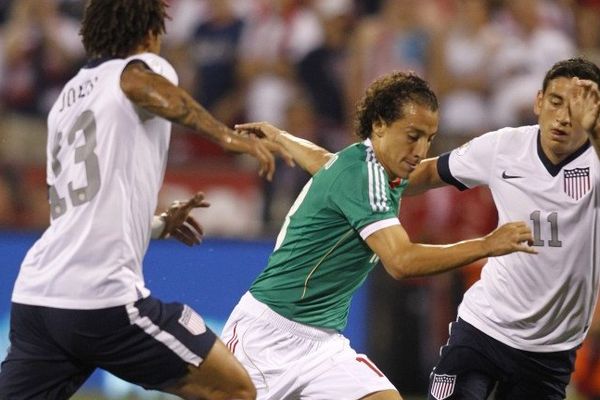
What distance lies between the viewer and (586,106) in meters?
5.51

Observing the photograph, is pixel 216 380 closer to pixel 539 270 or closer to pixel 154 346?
pixel 154 346

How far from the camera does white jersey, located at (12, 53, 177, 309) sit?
4.95 metres

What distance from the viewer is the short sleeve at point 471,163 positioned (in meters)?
6.38

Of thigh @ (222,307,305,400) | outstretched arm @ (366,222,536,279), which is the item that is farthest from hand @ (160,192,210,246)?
outstretched arm @ (366,222,536,279)

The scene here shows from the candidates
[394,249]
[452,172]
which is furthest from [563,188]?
[394,249]

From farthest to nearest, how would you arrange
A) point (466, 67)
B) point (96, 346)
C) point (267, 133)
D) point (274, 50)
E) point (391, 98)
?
1. point (274, 50)
2. point (466, 67)
3. point (267, 133)
4. point (391, 98)
5. point (96, 346)

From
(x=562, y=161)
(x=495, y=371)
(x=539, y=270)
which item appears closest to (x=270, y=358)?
(x=495, y=371)

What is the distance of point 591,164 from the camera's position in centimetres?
601

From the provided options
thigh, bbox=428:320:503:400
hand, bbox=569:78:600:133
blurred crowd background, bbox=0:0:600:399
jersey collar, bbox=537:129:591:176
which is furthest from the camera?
blurred crowd background, bbox=0:0:600:399

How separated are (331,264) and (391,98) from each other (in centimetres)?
83

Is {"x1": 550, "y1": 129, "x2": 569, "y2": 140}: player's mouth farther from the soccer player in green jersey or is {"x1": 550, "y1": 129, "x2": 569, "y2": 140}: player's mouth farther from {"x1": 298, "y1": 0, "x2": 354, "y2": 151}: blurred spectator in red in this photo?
{"x1": 298, "y1": 0, "x2": 354, "y2": 151}: blurred spectator in red

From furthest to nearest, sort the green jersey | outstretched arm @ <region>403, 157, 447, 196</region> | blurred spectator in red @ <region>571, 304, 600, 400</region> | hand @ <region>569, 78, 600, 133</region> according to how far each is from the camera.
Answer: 1. blurred spectator in red @ <region>571, 304, 600, 400</region>
2. outstretched arm @ <region>403, 157, 447, 196</region>
3. the green jersey
4. hand @ <region>569, 78, 600, 133</region>

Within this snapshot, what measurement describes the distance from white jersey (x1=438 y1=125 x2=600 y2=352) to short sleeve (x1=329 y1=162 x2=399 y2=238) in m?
0.81

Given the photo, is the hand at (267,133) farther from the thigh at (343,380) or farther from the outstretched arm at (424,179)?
the thigh at (343,380)
